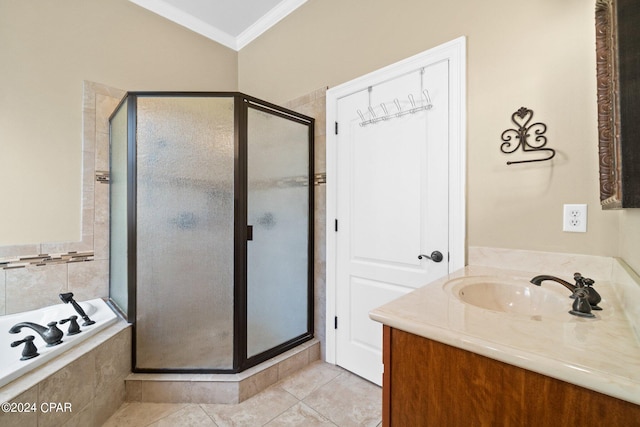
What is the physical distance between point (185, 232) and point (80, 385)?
91 cm

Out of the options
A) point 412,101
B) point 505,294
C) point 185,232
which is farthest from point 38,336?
point 412,101

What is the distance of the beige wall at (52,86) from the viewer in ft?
6.10

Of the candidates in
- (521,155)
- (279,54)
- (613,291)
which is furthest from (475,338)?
(279,54)

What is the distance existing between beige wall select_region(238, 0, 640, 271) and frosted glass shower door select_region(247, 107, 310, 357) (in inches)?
35.7

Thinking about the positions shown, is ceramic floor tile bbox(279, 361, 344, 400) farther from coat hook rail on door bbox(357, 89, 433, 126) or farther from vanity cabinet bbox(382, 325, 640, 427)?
coat hook rail on door bbox(357, 89, 433, 126)

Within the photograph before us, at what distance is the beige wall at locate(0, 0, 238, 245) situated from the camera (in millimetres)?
1858

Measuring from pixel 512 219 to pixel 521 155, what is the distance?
0.32m

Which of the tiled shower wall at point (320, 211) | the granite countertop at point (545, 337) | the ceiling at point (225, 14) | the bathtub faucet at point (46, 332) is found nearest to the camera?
the granite countertop at point (545, 337)

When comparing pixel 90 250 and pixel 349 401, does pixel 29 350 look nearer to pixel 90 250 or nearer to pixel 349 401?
pixel 90 250

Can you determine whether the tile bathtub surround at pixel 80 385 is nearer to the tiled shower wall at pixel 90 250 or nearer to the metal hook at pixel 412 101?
the tiled shower wall at pixel 90 250

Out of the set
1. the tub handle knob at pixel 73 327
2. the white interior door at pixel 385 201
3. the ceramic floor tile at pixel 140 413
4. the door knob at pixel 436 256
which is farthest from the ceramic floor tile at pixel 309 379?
the tub handle knob at pixel 73 327

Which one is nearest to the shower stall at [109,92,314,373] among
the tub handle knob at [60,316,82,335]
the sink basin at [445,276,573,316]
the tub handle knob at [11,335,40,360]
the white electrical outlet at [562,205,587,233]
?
the tub handle knob at [60,316,82,335]

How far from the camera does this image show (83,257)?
6.89ft

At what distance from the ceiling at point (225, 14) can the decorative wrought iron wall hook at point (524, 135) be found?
2039mm
